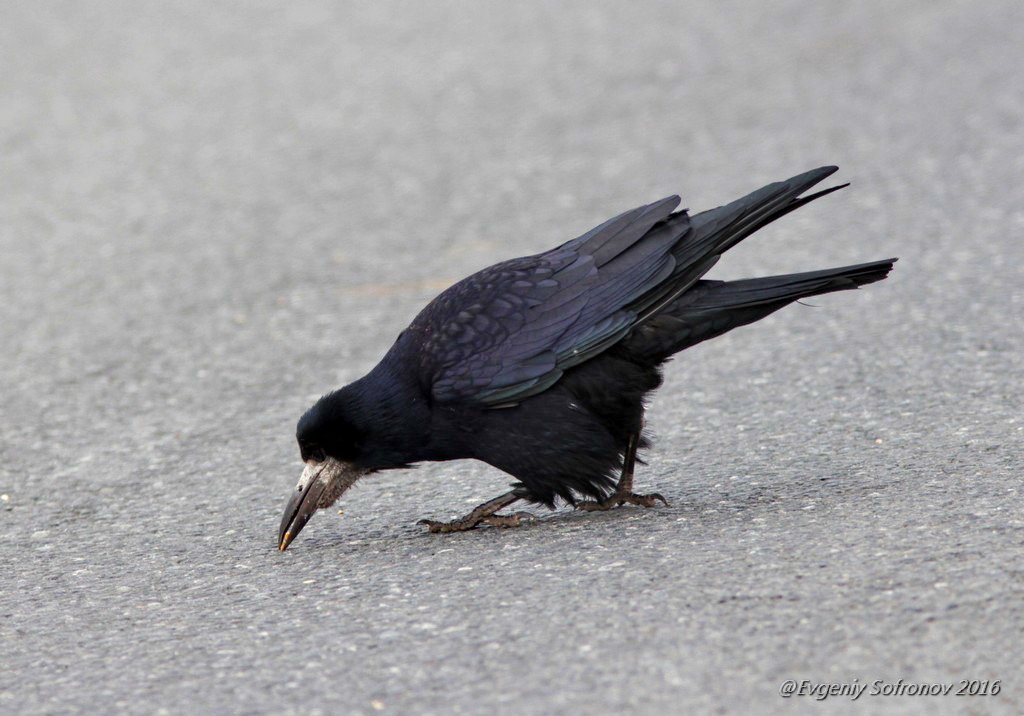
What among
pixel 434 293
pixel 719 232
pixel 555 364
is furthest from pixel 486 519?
pixel 434 293

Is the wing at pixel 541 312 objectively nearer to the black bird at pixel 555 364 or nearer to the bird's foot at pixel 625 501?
the black bird at pixel 555 364

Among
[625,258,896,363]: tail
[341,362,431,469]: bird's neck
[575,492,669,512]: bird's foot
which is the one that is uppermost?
[341,362,431,469]: bird's neck

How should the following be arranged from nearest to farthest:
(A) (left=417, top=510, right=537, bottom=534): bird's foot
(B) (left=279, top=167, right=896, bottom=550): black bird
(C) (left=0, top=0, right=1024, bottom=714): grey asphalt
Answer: (C) (left=0, top=0, right=1024, bottom=714): grey asphalt, (B) (left=279, top=167, right=896, bottom=550): black bird, (A) (left=417, top=510, right=537, bottom=534): bird's foot

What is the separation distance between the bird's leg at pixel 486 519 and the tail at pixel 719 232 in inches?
32.1

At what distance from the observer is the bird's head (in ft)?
16.5

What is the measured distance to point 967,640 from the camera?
3.51 m

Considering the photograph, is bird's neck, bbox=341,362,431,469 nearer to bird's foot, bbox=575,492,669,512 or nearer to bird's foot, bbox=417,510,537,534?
bird's foot, bbox=417,510,537,534

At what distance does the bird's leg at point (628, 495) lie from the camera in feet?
16.6

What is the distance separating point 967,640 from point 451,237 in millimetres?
6058

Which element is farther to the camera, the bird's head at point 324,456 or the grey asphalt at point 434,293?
the bird's head at point 324,456

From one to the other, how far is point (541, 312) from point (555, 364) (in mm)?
229

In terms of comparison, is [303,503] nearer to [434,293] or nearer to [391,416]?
[391,416]

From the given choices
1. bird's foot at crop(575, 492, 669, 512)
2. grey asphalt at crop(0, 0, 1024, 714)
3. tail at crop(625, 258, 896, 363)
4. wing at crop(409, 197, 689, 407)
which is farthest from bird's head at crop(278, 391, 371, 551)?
tail at crop(625, 258, 896, 363)

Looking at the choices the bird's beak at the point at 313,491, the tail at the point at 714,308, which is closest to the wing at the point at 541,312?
the tail at the point at 714,308
